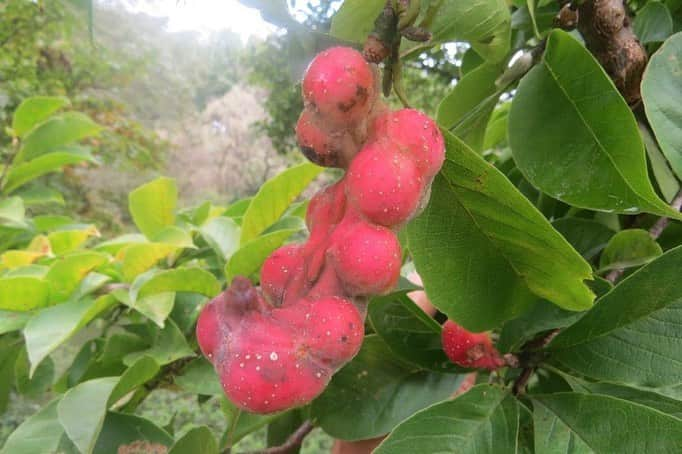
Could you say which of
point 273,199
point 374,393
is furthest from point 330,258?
point 273,199

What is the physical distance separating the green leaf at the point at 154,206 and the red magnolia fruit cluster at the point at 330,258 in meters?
0.66

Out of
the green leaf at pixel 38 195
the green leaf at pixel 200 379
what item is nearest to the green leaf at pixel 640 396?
the green leaf at pixel 200 379

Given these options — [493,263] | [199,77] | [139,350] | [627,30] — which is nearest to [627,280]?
[493,263]

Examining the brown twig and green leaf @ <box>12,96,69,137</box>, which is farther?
green leaf @ <box>12,96,69,137</box>

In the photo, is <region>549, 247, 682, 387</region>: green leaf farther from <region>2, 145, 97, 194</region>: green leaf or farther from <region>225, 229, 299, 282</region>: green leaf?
<region>2, 145, 97, 194</region>: green leaf

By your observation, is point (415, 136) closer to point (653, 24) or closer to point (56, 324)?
point (653, 24)

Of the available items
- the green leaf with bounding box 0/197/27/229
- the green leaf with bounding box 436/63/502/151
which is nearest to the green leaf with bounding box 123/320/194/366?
the green leaf with bounding box 436/63/502/151

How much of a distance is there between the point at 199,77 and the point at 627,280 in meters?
10.8

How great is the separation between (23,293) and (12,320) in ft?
0.12

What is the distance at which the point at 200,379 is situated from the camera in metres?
0.66

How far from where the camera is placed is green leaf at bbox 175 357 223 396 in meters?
0.63

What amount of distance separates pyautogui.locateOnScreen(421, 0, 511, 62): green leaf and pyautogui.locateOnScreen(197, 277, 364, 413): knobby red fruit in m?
0.18

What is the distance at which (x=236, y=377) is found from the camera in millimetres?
255

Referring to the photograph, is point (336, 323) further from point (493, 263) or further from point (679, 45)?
point (679, 45)
